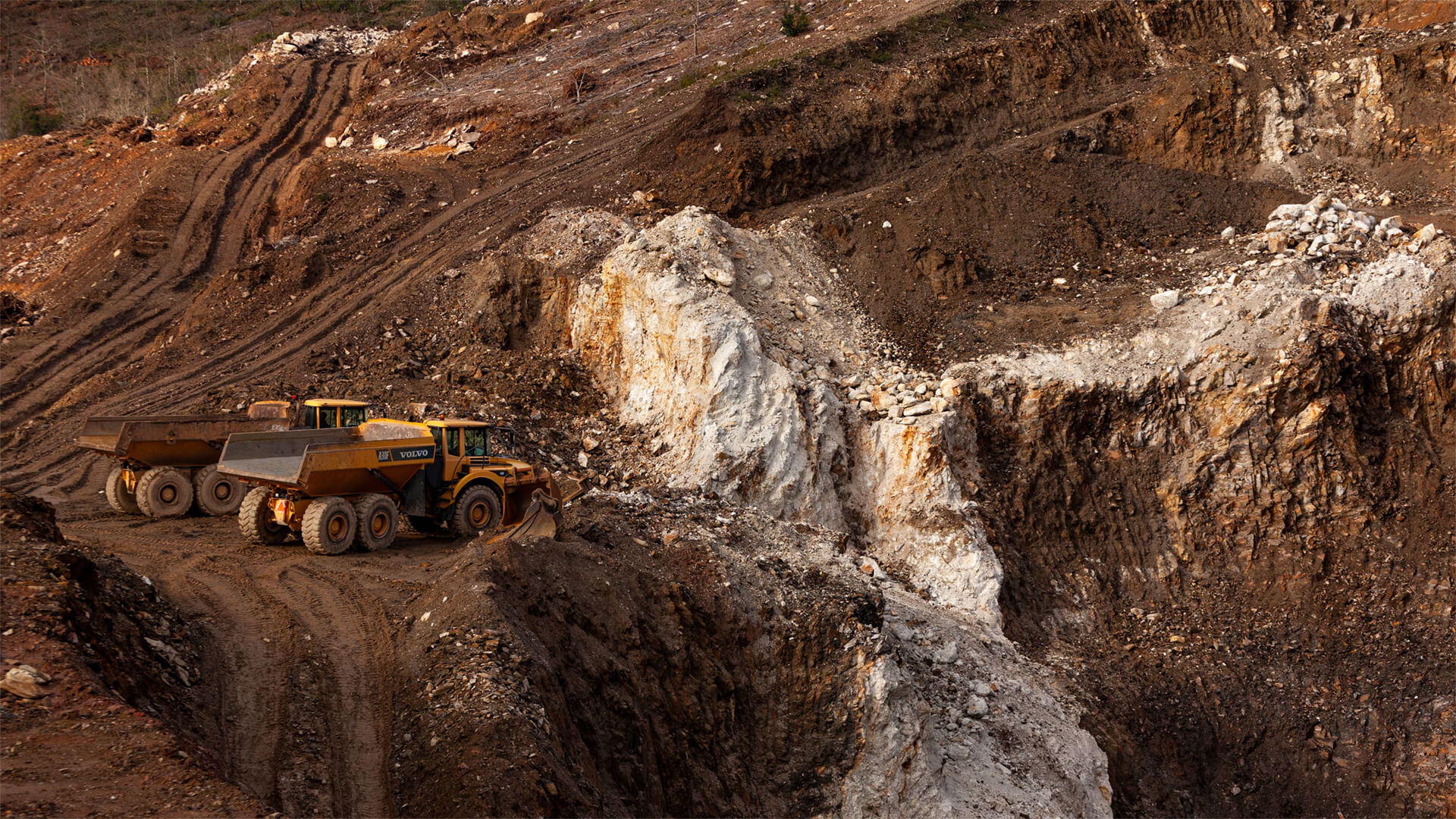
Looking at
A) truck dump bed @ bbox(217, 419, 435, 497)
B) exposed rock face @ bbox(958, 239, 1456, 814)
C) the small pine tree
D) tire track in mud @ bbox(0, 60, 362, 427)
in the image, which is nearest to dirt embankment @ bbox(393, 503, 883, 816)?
truck dump bed @ bbox(217, 419, 435, 497)

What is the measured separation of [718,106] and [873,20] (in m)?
6.59

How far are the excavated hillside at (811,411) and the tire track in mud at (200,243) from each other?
157mm

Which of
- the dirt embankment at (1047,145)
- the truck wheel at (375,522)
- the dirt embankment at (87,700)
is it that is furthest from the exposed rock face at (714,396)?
the dirt embankment at (87,700)

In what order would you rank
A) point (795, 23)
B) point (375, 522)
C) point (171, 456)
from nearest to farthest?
point (375, 522) < point (171, 456) < point (795, 23)

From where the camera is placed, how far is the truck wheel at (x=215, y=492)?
1477 cm

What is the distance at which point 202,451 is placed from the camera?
1466 centimetres

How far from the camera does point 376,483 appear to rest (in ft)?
44.5

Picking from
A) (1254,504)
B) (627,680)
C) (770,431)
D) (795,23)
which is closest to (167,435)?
(627,680)

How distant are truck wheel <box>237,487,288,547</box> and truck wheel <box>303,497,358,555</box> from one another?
0.51 metres

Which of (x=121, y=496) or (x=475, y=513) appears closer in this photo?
(x=475, y=513)

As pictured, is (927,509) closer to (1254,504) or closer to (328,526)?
(1254,504)

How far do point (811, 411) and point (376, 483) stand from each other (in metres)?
7.09

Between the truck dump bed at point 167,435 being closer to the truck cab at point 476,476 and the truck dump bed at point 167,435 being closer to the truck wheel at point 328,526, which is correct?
the truck wheel at point 328,526

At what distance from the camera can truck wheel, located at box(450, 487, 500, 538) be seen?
14.3 meters
